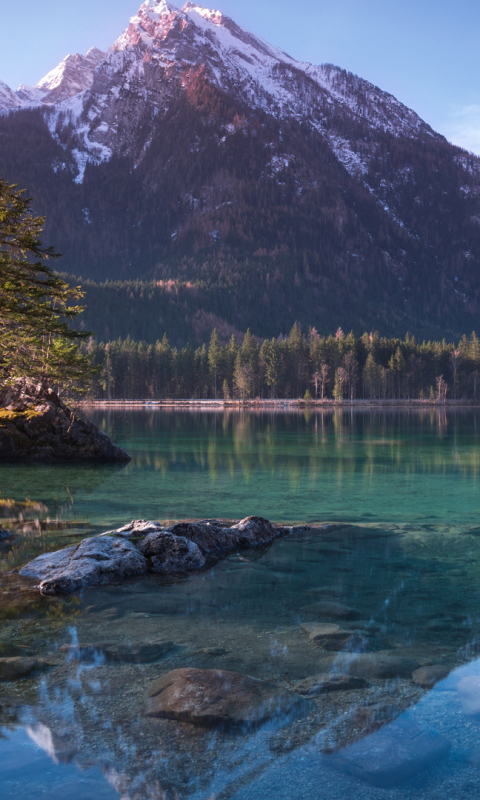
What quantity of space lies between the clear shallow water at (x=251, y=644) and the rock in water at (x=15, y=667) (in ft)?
0.83

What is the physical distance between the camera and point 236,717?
734 centimetres

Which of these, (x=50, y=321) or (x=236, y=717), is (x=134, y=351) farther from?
(x=236, y=717)

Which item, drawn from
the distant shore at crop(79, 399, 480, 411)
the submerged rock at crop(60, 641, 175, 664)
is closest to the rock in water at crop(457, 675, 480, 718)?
the submerged rock at crop(60, 641, 175, 664)

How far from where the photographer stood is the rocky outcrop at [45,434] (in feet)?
125

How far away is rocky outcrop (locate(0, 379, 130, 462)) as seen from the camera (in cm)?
3800

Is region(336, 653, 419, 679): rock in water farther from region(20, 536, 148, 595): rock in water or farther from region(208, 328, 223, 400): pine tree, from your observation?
region(208, 328, 223, 400): pine tree

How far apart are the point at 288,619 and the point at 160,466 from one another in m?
26.7

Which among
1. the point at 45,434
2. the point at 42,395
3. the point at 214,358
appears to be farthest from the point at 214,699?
the point at 214,358

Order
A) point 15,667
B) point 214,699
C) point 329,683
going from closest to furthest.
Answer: point 214,699
point 329,683
point 15,667

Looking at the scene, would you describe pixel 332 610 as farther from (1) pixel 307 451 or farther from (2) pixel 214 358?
(2) pixel 214 358

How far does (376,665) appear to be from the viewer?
8.90 m

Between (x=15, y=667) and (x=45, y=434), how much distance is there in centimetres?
3147

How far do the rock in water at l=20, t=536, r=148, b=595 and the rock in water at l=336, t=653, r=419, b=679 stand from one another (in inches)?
248

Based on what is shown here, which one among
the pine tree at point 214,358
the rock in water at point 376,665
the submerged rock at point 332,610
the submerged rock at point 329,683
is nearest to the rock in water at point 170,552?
the submerged rock at point 332,610
